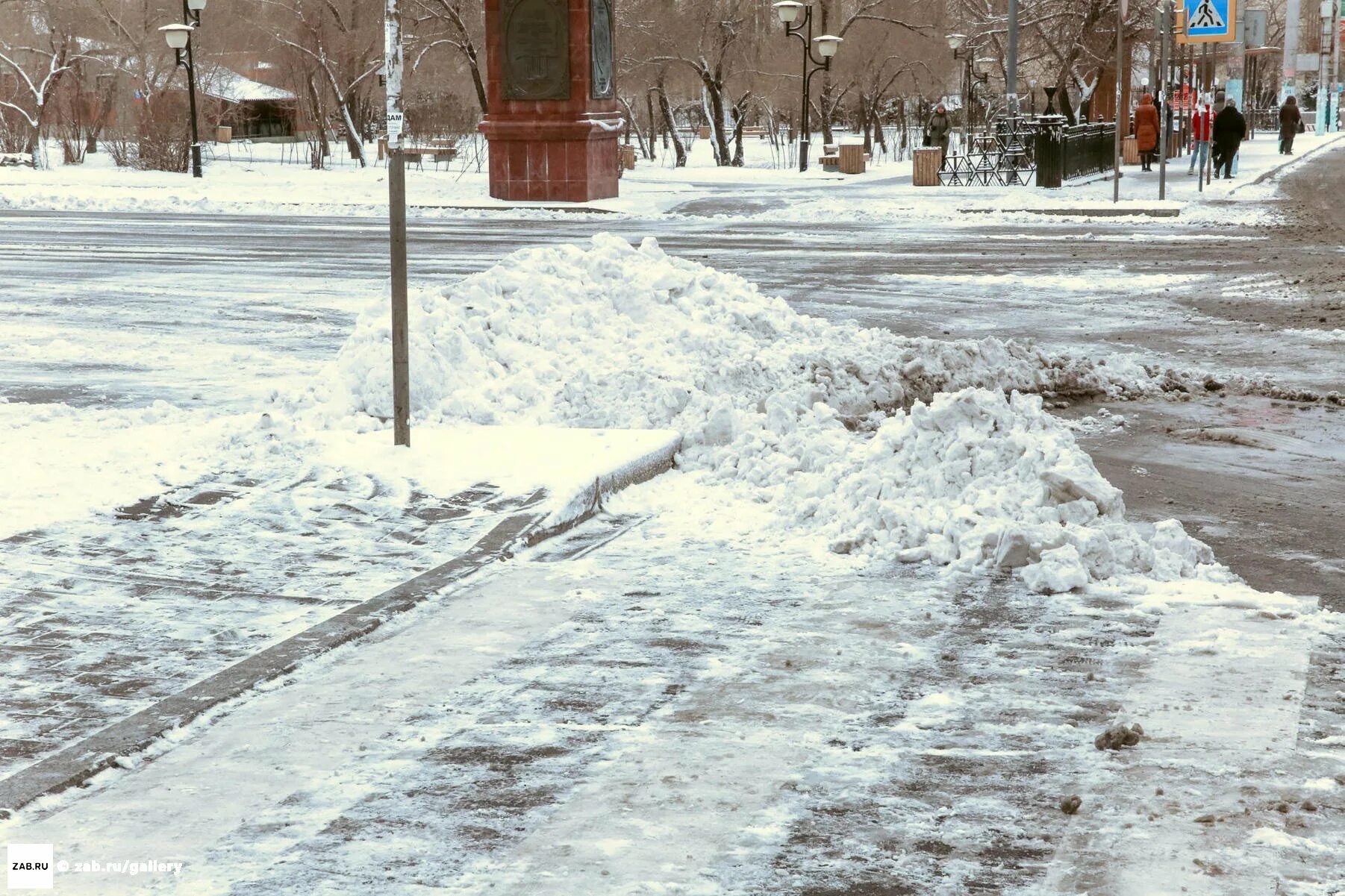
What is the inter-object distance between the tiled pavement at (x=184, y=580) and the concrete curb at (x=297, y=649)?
0.06 m

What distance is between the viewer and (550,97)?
28.3 metres

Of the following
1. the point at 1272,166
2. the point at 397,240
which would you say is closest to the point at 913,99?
the point at 1272,166

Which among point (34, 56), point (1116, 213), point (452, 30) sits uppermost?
point (34, 56)

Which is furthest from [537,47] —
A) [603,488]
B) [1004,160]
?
[603,488]

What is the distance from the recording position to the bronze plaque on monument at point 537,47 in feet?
90.8

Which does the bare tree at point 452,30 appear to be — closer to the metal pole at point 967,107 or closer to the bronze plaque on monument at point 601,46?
the bronze plaque on monument at point 601,46

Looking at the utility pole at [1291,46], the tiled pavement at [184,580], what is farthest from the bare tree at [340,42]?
the utility pole at [1291,46]

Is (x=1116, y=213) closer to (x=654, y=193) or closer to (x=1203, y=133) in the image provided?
(x=1203, y=133)

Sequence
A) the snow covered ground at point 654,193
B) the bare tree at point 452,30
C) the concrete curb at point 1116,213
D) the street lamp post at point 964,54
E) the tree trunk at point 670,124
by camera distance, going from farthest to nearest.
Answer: the tree trunk at point 670,124 → the street lamp post at point 964,54 → the bare tree at point 452,30 → the snow covered ground at point 654,193 → the concrete curb at point 1116,213

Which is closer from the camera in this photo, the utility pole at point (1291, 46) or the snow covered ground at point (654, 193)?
the snow covered ground at point (654, 193)

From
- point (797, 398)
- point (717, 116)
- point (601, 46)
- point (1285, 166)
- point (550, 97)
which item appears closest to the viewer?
point (797, 398)

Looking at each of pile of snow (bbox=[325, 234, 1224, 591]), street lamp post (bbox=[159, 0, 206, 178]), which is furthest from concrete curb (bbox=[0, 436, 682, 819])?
street lamp post (bbox=[159, 0, 206, 178])

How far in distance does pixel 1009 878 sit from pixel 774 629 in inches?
72.8

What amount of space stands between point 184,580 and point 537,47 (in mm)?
23366
